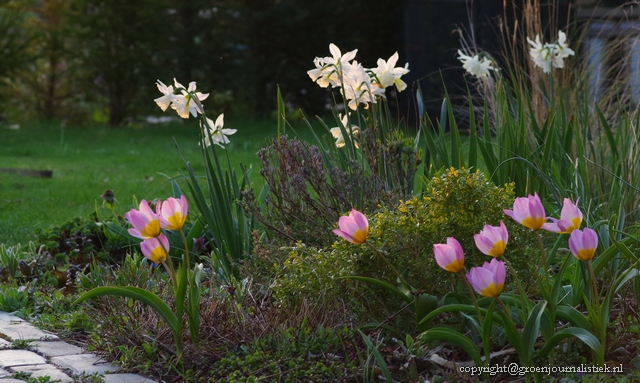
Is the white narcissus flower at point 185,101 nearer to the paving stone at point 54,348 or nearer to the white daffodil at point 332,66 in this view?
the white daffodil at point 332,66

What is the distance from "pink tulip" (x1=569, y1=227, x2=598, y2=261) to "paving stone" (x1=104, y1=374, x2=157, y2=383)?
50.8 inches

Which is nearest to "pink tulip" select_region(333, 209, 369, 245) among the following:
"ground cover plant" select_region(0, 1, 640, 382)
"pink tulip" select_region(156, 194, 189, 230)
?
"ground cover plant" select_region(0, 1, 640, 382)

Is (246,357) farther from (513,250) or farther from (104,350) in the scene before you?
(513,250)

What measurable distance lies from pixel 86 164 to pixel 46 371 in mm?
5782

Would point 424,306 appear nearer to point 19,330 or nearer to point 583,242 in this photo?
point 583,242

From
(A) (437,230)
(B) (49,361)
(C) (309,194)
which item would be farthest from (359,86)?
(B) (49,361)

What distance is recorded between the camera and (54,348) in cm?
278

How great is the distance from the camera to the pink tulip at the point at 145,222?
2369 mm

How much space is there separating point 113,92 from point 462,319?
10395mm

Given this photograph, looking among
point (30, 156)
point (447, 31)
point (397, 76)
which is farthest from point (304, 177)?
point (447, 31)

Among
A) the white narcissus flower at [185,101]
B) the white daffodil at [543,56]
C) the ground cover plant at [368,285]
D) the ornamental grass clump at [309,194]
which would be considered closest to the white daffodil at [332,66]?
the ground cover plant at [368,285]

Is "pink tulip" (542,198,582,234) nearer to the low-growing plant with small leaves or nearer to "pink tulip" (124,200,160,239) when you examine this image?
the low-growing plant with small leaves

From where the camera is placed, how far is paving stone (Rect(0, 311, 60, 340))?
9.50 ft

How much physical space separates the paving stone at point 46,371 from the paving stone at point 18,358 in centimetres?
4
